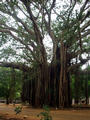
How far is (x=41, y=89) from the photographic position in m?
9.75

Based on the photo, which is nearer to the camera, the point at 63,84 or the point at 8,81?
the point at 63,84

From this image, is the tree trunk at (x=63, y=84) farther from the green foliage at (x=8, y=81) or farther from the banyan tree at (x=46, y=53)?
the green foliage at (x=8, y=81)

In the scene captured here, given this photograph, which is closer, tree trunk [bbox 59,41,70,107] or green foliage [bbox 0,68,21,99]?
tree trunk [bbox 59,41,70,107]

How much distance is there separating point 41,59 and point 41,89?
60.1 inches

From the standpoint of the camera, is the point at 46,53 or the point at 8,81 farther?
the point at 8,81

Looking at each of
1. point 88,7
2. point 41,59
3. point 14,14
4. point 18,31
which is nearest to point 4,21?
point 18,31

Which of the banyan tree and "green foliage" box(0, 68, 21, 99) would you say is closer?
the banyan tree

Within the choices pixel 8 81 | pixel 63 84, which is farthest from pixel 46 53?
pixel 8 81

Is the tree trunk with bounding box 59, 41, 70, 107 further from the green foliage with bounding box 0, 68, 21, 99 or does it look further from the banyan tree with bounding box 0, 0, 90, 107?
the green foliage with bounding box 0, 68, 21, 99

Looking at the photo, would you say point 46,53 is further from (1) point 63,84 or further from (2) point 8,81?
(2) point 8,81

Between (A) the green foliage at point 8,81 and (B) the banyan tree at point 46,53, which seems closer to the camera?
(B) the banyan tree at point 46,53

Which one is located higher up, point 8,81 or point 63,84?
point 8,81

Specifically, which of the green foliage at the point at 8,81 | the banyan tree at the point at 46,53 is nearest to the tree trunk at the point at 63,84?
the banyan tree at the point at 46,53

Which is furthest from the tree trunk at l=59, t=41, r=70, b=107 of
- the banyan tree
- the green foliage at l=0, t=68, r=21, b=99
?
the green foliage at l=0, t=68, r=21, b=99
